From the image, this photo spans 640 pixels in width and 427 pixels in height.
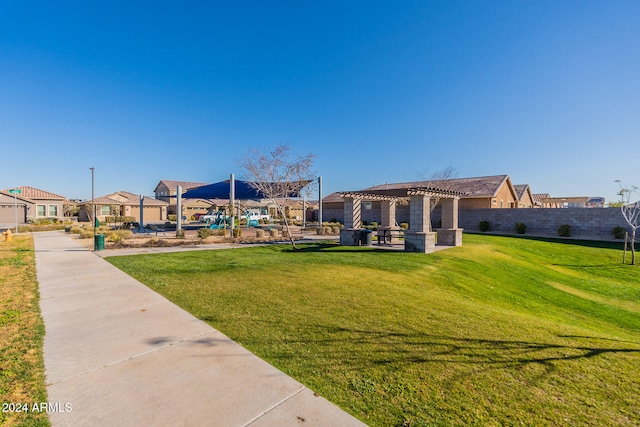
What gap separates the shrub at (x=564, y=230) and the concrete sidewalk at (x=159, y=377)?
88.8 feet

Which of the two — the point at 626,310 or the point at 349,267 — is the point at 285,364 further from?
the point at 626,310

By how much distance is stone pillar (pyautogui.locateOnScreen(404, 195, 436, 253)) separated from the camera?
13.2 metres

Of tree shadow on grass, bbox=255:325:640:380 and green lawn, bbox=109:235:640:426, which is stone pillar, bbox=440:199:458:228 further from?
tree shadow on grass, bbox=255:325:640:380

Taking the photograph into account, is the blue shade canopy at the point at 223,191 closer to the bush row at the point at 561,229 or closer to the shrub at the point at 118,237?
the shrub at the point at 118,237

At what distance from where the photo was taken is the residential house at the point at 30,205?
105ft

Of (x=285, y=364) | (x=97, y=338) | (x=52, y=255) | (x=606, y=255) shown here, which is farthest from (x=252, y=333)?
(x=606, y=255)

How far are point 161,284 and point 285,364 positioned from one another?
5434 millimetres

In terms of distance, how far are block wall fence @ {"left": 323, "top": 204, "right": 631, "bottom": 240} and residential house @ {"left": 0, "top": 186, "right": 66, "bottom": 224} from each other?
4397 cm

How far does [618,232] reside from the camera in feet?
67.9

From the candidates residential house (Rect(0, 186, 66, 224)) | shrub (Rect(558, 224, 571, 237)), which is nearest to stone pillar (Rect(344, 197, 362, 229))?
shrub (Rect(558, 224, 571, 237))

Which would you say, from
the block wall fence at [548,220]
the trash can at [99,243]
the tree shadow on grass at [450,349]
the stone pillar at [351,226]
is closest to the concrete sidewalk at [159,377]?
the tree shadow on grass at [450,349]

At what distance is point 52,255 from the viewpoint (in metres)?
12.8

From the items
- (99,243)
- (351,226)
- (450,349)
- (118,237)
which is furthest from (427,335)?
(118,237)

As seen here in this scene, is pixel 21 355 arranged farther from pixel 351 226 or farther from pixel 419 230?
pixel 351 226
